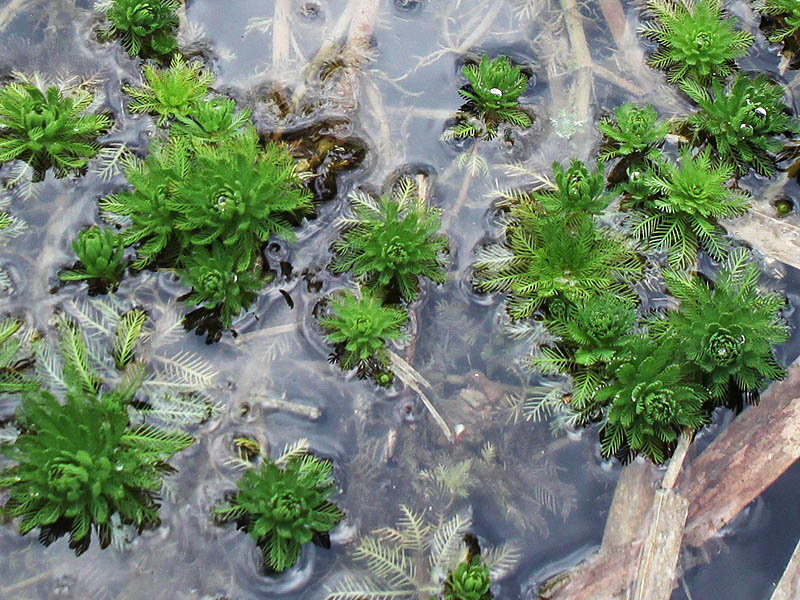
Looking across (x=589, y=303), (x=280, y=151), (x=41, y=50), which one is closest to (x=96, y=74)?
(x=41, y=50)

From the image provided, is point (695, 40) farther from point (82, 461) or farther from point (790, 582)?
point (82, 461)

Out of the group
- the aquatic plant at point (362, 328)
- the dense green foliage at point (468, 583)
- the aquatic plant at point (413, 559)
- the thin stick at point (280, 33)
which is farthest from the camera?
the thin stick at point (280, 33)

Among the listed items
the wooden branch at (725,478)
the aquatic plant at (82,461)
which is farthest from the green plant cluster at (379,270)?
the wooden branch at (725,478)

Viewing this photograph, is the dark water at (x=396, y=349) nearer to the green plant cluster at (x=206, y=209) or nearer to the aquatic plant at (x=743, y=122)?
the green plant cluster at (x=206, y=209)

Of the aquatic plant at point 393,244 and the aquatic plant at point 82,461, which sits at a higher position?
the aquatic plant at point 393,244

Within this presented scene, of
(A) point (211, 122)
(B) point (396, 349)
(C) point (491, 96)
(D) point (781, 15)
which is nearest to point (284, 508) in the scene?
(B) point (396, 349)

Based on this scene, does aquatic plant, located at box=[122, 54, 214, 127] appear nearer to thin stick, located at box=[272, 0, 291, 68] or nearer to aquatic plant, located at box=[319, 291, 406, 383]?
thin stick, located at box=[272, 0, 291, 68]

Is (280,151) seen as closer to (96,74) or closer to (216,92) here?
(216,92)
